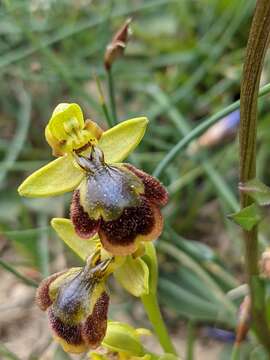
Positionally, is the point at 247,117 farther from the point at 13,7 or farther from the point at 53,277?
the point at 13,7

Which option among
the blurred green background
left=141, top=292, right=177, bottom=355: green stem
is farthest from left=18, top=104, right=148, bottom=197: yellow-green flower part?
the blurred green background

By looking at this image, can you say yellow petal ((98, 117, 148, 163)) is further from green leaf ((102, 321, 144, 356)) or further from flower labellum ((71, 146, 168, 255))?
green leaf ((102, 321, 144, 356))

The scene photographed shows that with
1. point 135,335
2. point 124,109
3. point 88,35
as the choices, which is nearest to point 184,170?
point 124,109

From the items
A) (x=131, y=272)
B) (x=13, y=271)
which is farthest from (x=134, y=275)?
(x=13, y=271)

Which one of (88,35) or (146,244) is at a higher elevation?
(88,35)

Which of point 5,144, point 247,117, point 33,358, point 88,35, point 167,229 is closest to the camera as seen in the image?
point 247,117

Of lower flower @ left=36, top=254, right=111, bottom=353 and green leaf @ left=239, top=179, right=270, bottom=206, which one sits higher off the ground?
green leaf @ left=239, top=179, right=270, bottom=206

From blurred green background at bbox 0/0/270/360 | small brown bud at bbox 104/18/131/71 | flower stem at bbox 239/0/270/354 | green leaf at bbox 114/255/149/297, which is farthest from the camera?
blurred green background at bbox 0/0/270/360

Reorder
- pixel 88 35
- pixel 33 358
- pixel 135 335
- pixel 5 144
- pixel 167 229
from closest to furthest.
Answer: pixel 135 335, pixel 167 229, pixel 33 358, pixel 5 144, pixel 88 35
